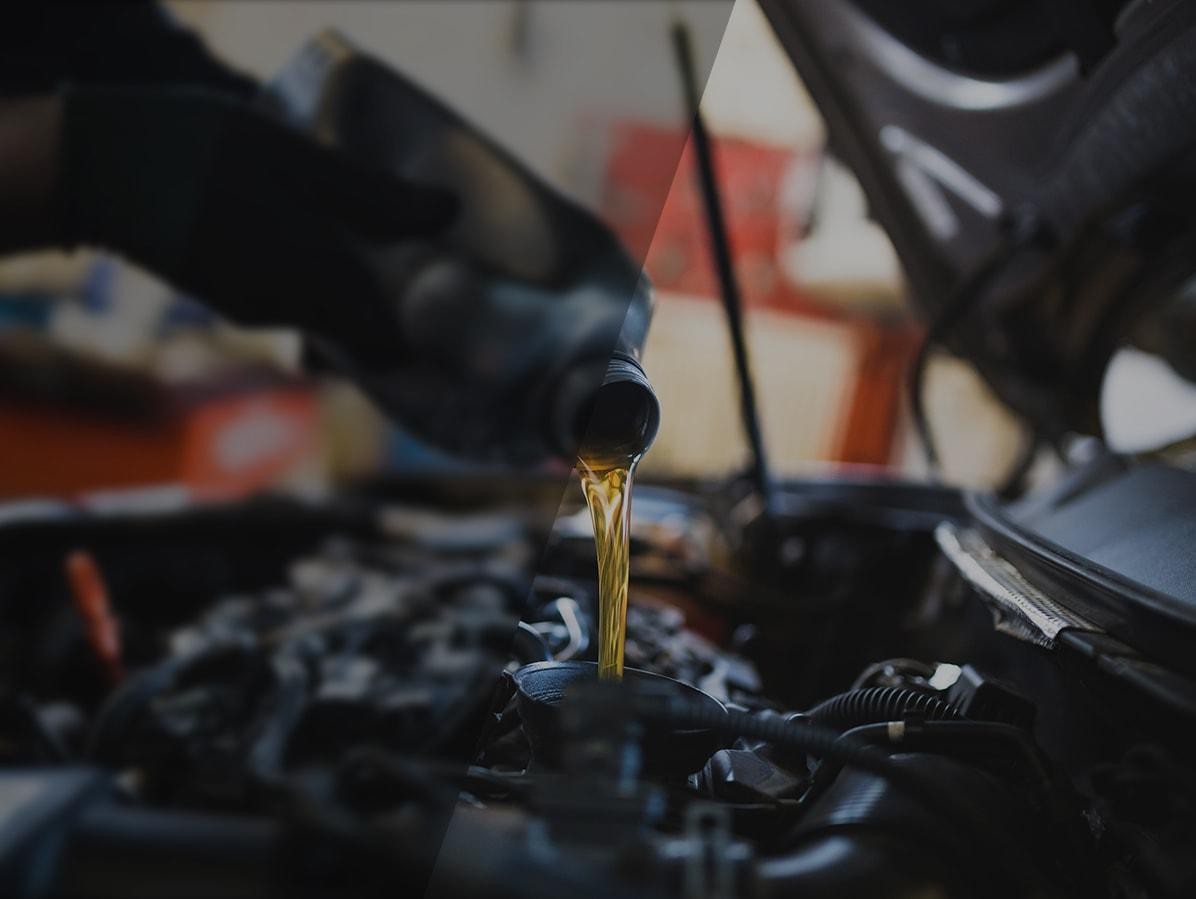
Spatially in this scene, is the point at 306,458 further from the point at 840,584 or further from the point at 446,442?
the point at 840,584

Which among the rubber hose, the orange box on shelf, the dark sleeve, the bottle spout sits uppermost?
the dark sleeve

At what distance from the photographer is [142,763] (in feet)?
2.71

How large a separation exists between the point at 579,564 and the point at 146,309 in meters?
0.59

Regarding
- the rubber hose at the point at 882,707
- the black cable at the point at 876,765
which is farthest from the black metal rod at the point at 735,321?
the black cable at the point at 876,765

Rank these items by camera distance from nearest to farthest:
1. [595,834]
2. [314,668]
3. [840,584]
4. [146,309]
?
[595,834] < [314,668] < [146,309] < [840,584]

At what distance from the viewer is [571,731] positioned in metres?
0.37

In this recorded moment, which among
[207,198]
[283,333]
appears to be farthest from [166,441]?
[207,198]

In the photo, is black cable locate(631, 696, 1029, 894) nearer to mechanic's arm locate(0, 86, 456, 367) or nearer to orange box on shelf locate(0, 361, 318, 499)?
mechanic's arm locate(0, 86, 456, 367)

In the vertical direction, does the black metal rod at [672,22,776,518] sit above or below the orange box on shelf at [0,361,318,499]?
above

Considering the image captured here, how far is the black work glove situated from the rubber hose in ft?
2.20

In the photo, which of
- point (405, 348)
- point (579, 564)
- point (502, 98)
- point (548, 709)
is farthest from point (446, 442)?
point (548, 709)

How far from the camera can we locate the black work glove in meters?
0.85

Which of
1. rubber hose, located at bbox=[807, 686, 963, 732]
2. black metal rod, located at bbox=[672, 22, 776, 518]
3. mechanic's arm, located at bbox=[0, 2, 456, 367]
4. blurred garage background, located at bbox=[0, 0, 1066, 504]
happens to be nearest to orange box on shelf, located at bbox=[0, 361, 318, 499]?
blurred garage background, located at bbox=[0, 0, 1066, 504]

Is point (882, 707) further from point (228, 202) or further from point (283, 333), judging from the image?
point (283, 333)
